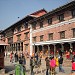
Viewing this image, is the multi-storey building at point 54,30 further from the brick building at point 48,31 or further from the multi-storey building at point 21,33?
the multi-storey building at point 21,33

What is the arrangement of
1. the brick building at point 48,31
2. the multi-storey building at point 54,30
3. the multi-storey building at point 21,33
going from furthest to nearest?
the multi-storey building at point 21,33 → the brick building at point 48,31 → the multi-storey building at point 54,30

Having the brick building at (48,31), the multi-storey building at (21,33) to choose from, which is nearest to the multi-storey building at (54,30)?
the brick building at (48,31)

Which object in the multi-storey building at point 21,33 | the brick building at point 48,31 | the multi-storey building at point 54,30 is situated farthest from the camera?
the multi-storey building at point 21,33

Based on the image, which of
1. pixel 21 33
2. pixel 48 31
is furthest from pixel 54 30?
pixel 21 33

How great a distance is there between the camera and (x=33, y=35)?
44031mm

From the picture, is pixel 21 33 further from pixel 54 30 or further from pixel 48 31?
pixel 54 30

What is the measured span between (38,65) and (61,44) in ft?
41.7

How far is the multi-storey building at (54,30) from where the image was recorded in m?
31.9

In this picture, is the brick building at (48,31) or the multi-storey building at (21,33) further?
the multi-storey building at (21,33)

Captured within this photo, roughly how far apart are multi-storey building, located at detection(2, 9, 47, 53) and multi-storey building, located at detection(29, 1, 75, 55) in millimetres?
2258

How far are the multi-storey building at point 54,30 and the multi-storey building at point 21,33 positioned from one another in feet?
7.41

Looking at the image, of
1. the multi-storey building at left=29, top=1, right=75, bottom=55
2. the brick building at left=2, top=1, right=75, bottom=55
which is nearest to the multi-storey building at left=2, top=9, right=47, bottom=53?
the brick building at left=2, top=1, right=75, bottom=55

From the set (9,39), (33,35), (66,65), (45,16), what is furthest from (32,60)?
(9,39)

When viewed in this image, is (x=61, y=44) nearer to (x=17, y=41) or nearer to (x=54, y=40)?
(x=54, y=40)
